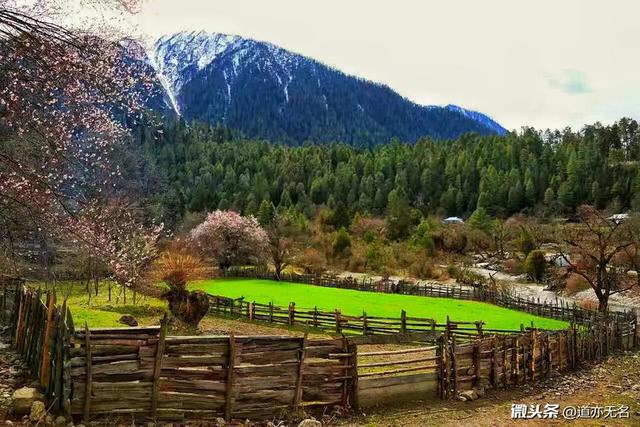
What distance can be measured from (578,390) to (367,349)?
28.1 feet

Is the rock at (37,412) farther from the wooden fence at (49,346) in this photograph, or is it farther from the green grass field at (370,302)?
the green grass field at (370,302)

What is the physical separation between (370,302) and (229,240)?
23.8 m

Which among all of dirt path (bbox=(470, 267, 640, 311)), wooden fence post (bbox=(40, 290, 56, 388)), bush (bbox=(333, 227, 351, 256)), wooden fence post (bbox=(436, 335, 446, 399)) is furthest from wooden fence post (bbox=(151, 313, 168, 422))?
bush (bbox=(333, 227, 351, 256))

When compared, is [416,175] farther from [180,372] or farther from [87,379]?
[87,379]

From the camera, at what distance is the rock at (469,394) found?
13.3 metres

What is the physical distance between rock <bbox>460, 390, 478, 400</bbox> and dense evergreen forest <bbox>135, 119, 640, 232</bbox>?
6738 cm

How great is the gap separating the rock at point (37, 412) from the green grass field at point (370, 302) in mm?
25527

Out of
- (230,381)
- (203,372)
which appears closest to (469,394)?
(230,381)

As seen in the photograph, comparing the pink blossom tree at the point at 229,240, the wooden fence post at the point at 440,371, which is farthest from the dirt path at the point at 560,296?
the wooden fence post at the point at 440,371

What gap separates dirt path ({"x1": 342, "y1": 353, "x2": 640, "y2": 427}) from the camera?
37.6 ft

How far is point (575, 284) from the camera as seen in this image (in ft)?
152

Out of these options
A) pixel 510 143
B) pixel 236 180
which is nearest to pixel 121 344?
pixel 236 180

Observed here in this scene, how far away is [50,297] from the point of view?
425 inches

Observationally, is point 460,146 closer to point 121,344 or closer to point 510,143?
point 510,143
